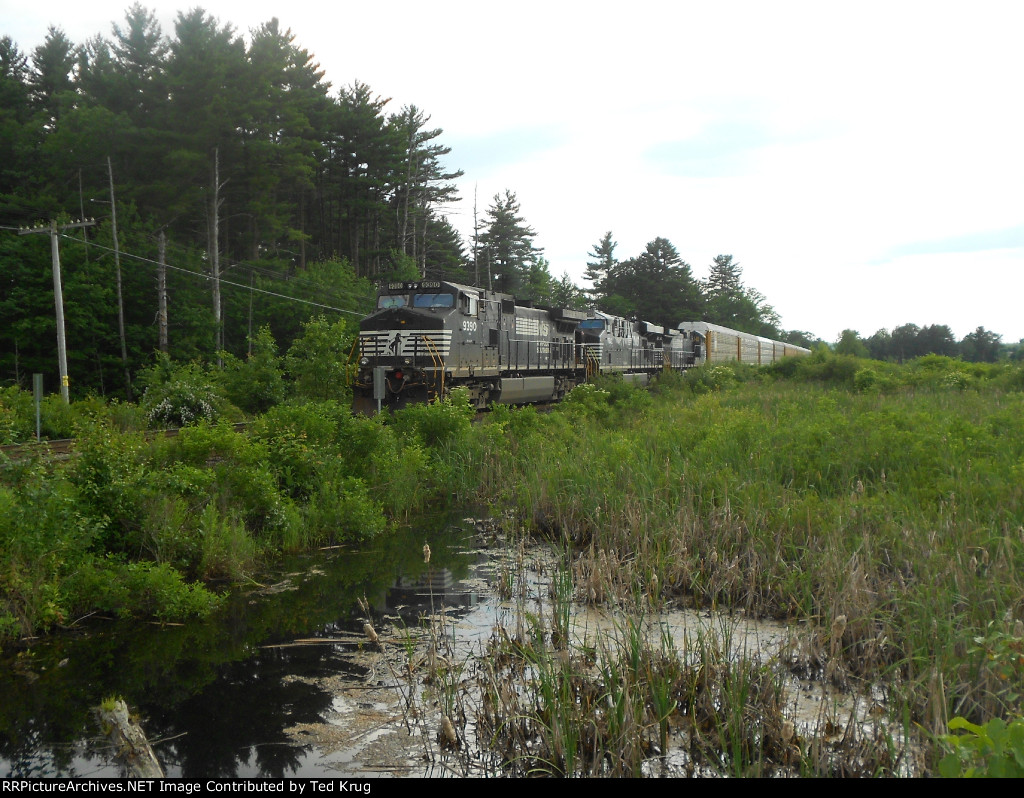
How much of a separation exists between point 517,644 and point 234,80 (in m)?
38.6

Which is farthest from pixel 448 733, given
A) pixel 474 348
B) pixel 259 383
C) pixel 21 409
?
pixel 259 383

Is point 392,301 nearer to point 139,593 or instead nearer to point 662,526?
point 662,526

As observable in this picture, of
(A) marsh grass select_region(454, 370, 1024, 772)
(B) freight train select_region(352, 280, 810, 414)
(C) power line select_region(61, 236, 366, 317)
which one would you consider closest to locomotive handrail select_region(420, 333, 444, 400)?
(B) freight train select_region(352, 280, 810, 414)

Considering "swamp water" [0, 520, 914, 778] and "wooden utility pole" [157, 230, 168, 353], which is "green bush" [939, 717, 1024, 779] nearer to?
"swamp water" [0, 520, 914, 778]

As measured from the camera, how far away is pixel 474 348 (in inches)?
829

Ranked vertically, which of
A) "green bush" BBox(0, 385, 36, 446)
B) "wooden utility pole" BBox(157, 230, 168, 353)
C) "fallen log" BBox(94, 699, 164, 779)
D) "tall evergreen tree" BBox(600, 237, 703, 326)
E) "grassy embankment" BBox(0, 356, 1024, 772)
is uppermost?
"tall evergreen tree" BBox(600, 237, 703, 326)

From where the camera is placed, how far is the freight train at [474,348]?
62.7 feet

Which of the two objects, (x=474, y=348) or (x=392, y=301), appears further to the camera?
(x=392, y=301)

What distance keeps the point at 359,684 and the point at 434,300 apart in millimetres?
15355

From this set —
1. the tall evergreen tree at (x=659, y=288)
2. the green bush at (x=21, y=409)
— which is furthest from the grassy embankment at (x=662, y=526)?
the tall evergreen tree at (x=659, y=288)

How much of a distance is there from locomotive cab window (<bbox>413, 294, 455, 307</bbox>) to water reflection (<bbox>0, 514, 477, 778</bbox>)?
1204 centimetres

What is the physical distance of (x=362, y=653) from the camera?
6441 mm

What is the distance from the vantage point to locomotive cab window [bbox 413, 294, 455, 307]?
20.2 m

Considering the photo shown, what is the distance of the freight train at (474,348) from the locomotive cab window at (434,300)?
27 millimetres
